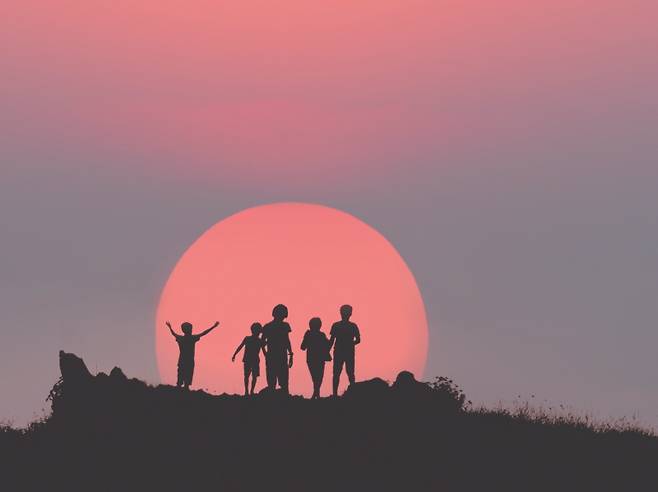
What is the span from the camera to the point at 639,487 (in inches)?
1009

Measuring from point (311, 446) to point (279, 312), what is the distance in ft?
19.0

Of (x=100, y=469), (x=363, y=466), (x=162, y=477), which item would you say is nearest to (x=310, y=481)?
(x=363, y=466)

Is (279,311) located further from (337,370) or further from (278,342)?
(337,370)

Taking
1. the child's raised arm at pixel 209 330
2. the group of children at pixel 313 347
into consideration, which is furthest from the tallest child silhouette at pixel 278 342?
the child's raised arm at pixel 209 330

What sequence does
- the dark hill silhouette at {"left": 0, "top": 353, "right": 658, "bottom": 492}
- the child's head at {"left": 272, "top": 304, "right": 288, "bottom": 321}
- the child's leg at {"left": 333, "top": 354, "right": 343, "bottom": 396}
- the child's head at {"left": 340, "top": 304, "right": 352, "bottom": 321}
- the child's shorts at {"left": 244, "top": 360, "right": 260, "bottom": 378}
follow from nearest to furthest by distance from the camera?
the dark hill silhouette at {"left": 0, "top": 353, "right": 658, "bottom": 492} → the child's head at {"left": 340, "top": 304, "right": 352, "bottom": 321} → the child's leg at {"left": 333, "top": 354, "right": 343, "bottom": 396} → the child's head at {"left": 272, "top": 304, "right": 288, "bottom": 321} → the child's shorts at {"left": 244, "top": 360, "right": 260, "bottom": 378}

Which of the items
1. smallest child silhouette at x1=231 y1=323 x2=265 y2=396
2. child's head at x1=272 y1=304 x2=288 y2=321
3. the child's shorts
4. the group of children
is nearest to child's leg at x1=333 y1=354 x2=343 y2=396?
the group of children

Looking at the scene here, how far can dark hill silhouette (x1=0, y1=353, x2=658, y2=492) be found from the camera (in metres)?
25.2

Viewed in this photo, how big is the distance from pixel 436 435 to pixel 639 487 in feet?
15.5

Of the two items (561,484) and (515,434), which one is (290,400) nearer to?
(515,434)

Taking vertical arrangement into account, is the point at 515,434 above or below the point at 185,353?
below

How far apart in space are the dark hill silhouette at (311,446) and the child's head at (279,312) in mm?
2178

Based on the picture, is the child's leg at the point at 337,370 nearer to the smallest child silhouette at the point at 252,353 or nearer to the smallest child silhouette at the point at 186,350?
the smallest child silhouette at the point at 252,353

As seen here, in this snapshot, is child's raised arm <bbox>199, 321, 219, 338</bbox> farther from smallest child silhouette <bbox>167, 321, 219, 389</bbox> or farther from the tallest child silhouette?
the tallest child silhouette

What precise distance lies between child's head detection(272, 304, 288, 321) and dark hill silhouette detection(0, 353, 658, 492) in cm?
218
